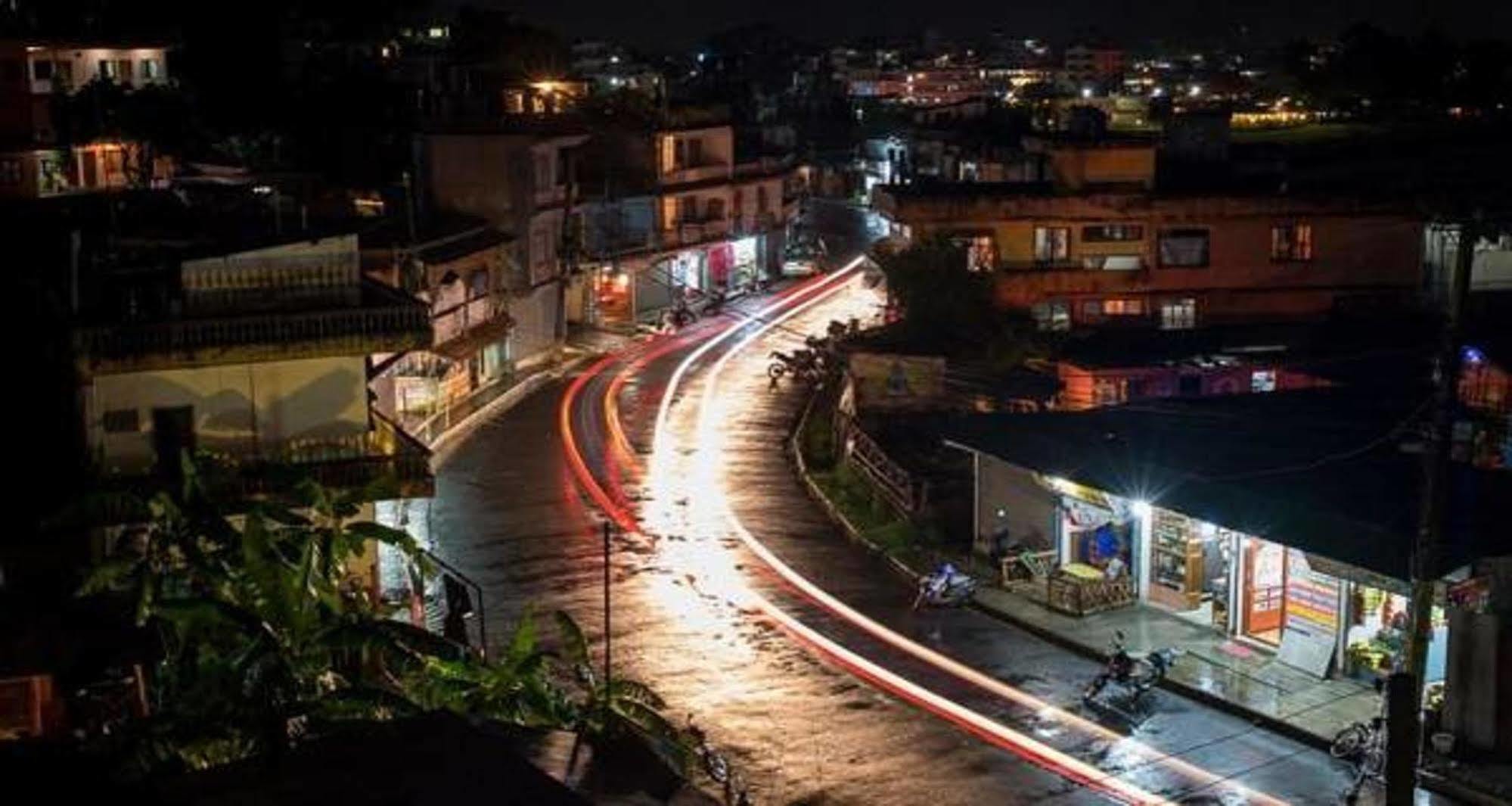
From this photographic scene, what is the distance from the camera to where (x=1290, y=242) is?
56.9m

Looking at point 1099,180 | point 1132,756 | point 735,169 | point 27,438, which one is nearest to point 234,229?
point 27,438

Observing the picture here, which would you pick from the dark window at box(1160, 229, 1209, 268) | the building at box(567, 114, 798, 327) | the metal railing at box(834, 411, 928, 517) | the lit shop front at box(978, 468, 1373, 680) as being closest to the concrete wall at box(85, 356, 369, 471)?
the lit shop front at box(978, 468, 1373, 680)

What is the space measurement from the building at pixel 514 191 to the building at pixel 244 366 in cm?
2491

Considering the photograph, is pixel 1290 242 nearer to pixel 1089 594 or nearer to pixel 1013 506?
pixel 1013 506

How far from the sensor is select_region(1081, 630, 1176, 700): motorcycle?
25.3 meters

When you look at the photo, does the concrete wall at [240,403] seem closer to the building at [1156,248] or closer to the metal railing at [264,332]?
the metal railing at [264,332]

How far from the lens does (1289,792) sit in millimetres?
22469

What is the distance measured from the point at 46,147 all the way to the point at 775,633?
3910cm

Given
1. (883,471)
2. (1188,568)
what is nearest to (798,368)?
(883,471)

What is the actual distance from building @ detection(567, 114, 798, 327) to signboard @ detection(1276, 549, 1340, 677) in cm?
3973

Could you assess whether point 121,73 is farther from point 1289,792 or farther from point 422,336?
point 1289,792

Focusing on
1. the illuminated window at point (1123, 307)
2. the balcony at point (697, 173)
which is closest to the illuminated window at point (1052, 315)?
the illuminated window at point (1123, 307)

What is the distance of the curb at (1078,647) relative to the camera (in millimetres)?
24234

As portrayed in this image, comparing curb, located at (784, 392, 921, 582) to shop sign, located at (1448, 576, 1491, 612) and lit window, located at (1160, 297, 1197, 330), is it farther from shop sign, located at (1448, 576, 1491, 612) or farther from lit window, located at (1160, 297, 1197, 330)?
lit window, located at (1160, 297, 1197, 330)
